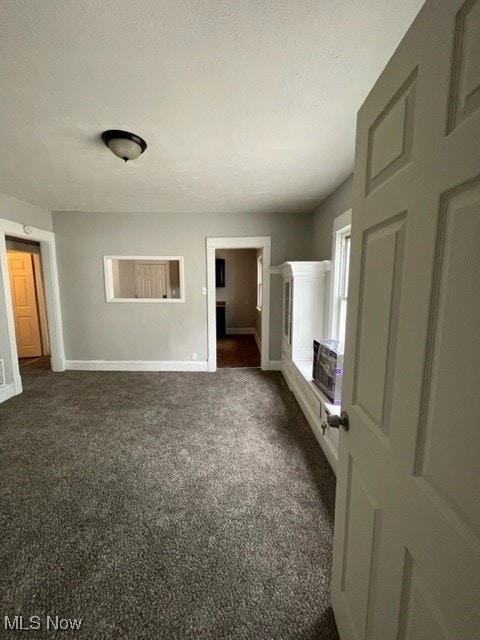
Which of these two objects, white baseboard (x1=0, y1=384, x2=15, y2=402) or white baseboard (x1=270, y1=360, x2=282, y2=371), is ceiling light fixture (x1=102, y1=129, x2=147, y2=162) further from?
white baseboard (x1=270, y1=360, x2=282, y2=371)

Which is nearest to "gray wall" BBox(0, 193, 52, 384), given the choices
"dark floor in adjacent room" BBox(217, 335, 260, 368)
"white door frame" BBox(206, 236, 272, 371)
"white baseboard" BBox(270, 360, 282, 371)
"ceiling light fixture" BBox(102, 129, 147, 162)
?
"ceiling light fixture" BBox(102, 129, 147, 162)

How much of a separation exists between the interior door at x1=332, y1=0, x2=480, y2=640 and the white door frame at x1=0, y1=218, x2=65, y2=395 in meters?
4.04

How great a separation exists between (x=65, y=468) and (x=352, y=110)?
3221 mm

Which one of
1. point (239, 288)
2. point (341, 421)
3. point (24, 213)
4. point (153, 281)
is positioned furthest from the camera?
point (239, 288)

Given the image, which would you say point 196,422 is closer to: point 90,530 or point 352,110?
point 90,530

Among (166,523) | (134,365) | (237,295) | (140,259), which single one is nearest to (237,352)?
(134,365)

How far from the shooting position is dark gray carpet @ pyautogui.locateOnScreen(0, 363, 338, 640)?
3.79 ft

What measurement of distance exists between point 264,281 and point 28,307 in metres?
4.39

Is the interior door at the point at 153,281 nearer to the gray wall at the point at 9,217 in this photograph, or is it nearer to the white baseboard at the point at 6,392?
the gray wall at the point at 9,217

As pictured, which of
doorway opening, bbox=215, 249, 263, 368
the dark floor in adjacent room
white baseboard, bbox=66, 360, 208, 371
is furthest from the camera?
doorway opening, bbox=215, 249, 263, 368

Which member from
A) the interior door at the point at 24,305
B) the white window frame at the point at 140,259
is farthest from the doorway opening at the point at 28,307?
the white window frame at the point at 140,259

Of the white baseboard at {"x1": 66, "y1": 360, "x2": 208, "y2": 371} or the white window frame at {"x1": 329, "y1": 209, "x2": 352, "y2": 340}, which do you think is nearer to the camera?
the white window frame at {"x1": 329, "y1": 209, "x2": 352, "y2": 340}

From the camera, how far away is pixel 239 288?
7.07 metres

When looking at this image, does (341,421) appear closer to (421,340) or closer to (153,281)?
(421,340)
